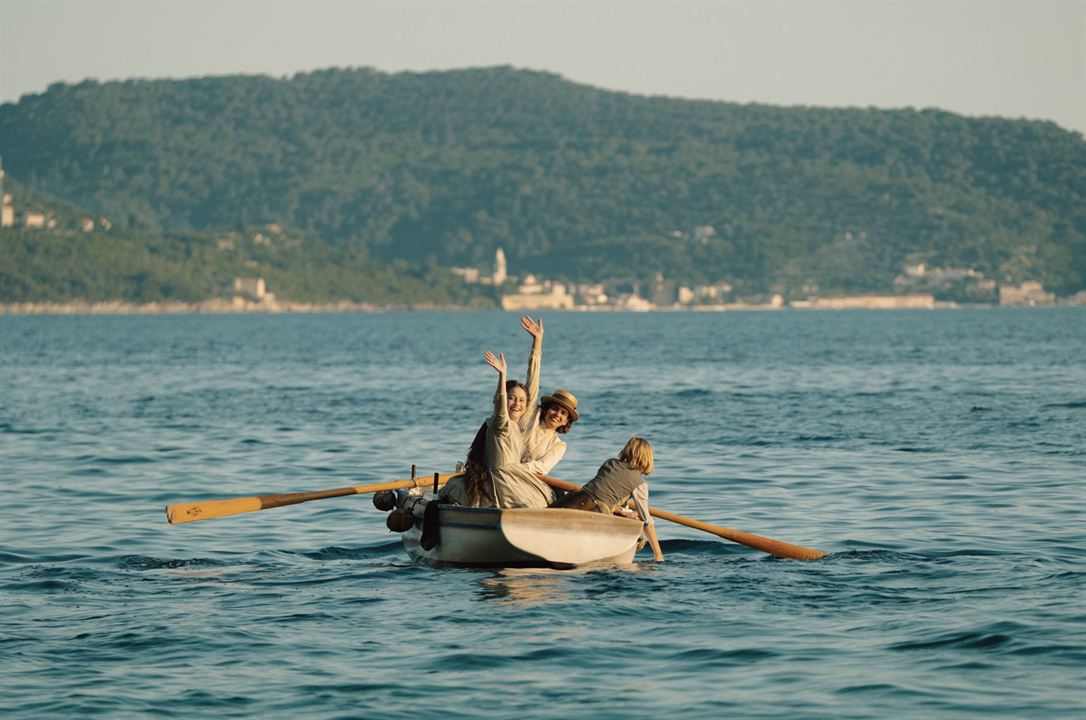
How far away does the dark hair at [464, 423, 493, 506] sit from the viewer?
18.3m

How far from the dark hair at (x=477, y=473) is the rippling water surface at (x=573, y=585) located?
0.99m

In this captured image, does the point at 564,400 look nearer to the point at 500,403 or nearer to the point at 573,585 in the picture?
the point at 500,403

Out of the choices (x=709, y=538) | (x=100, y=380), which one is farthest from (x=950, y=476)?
(x=100, y=380)

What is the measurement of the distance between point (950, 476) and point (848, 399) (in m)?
23.2

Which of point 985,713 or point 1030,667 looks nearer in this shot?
point 985,713

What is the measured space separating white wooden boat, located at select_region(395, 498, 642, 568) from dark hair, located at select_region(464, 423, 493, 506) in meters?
0.22

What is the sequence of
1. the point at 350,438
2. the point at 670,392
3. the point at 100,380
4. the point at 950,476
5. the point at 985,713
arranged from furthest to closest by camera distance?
the point at 100,380, the point at 670,392, the point at 350,438, the point at 950,476, the point at 985,713

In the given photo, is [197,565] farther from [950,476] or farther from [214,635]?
[950,476]

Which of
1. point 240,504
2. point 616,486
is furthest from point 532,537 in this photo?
point 240,504

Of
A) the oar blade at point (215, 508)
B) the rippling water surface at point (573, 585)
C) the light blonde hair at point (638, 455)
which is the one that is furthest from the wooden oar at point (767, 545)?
the oar blade at point (215, 508)

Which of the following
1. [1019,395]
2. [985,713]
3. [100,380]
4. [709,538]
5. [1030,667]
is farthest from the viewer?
[100,380]

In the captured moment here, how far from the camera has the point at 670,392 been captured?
191ft

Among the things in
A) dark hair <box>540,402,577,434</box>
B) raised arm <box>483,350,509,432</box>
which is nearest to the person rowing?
dark hair <box>540,402,577,434</box>

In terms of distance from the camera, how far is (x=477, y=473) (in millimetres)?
18297
